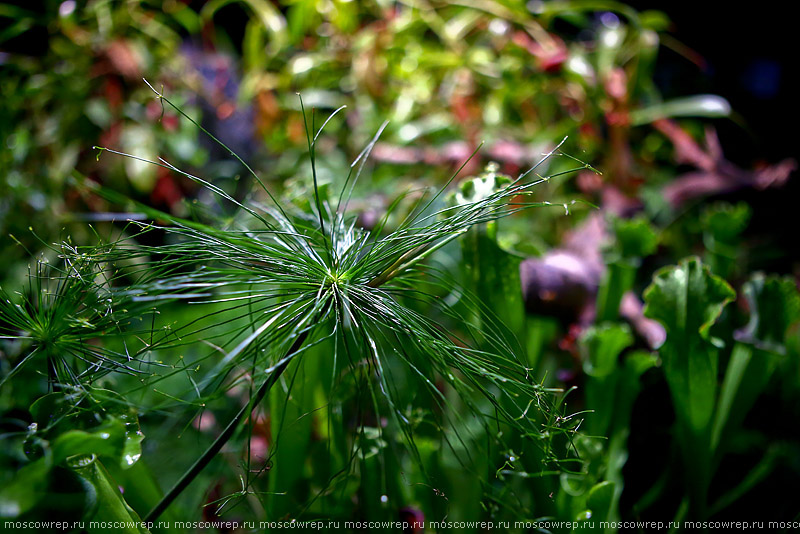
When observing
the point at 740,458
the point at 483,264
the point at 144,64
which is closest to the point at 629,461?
the point at 740,458

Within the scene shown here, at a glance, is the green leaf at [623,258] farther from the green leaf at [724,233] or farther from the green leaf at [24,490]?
the green leaf at [24,490]

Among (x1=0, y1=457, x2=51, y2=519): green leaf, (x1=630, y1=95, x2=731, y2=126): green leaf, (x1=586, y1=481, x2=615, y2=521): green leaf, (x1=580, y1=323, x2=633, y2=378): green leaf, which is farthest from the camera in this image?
(x1=630, y1=95, x2=731, y2=126): green leaf

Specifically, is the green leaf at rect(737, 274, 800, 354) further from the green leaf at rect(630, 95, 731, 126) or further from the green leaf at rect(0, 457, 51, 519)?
the green leaf at rect(0, 457, 51, 519)

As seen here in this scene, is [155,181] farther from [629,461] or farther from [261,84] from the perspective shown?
[629,461]

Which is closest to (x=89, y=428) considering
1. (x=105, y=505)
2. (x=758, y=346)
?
(x=105, y=505)

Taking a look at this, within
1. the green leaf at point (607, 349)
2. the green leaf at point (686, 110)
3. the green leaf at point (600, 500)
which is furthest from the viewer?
the green leaf at point (686, 110)

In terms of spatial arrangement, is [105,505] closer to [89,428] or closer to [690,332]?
[89,428]

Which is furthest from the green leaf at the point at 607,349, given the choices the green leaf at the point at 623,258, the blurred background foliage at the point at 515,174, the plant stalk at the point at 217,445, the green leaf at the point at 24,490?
the green leaf at the point at 24,490

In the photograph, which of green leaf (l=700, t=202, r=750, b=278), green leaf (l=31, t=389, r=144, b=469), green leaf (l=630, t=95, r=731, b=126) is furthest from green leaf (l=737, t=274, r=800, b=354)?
green leaf (l=31, t=389, r=144, b=469)
